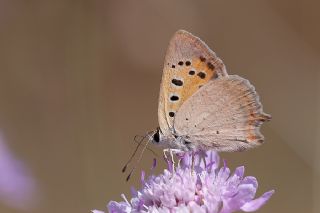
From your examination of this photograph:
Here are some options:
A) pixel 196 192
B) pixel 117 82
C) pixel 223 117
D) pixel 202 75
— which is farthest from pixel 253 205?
pixel 117 82

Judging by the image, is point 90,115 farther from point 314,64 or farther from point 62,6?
point 314,64

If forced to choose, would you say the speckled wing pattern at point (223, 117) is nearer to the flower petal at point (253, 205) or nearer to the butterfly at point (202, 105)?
the butterfly at point (202, 105)

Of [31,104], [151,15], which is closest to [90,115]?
[31,104]

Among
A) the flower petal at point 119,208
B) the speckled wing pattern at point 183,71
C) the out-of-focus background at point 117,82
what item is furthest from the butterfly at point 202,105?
the out-of-focus background at point 117,82

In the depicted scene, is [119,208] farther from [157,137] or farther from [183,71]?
[183,71]

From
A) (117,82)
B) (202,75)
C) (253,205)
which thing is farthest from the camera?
(117,82)

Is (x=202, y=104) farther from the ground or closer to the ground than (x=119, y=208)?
farther from the ground

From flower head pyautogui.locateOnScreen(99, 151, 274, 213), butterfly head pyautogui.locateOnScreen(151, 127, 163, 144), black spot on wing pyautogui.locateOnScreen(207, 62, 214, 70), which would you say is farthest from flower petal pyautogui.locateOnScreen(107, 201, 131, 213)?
black spot on wing pyautogui.locateOnScreen(207, 62, 214, 70)

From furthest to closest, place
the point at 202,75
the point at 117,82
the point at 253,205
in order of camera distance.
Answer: the point at 117,82 < the point at 202,75 < the point at 253,205

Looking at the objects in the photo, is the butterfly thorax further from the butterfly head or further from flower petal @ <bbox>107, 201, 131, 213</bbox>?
flower petal @ <bbox>107, 201, 131, 213</bbox>
